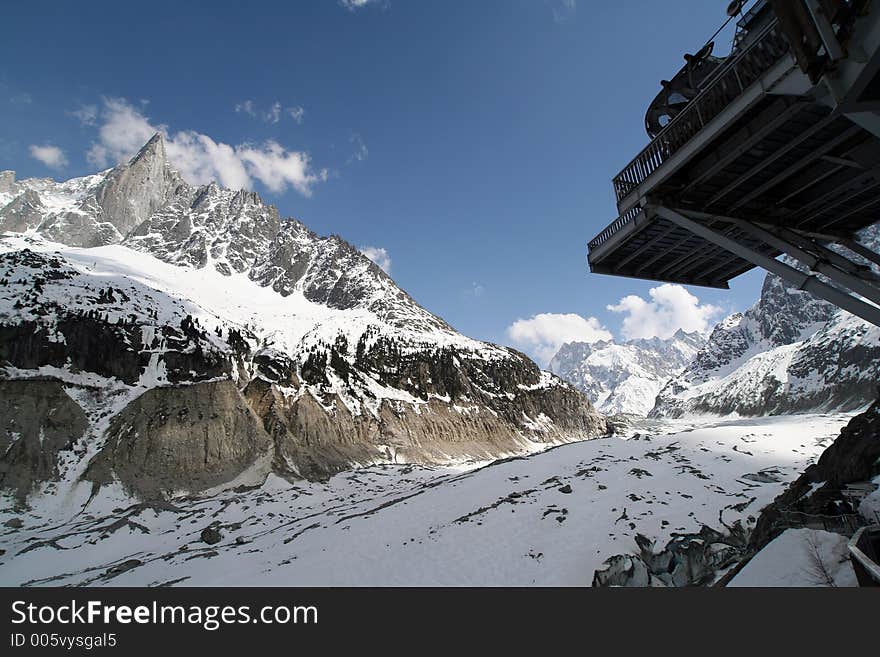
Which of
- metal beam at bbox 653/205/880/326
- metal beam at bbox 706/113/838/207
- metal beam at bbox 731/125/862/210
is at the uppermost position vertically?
metal beam at bbox 706/113/838/207

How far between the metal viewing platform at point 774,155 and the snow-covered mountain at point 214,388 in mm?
56889

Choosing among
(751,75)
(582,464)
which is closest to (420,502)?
(582,464)

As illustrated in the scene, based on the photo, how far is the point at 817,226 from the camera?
11.3 meters

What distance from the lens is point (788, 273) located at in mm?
9234

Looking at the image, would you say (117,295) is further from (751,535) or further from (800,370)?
(800,370)

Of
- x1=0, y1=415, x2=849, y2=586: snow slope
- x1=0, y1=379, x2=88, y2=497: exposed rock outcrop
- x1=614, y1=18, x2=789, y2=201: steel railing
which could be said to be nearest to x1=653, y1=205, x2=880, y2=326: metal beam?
x1=614, y1=18, x2=789, y2=201: steel railing

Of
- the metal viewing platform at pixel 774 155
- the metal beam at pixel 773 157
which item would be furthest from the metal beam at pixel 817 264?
the metal beam at pixel 773 157

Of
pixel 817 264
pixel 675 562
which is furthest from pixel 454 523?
pixel 817 264

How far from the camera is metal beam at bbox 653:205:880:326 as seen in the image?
26.9 ft

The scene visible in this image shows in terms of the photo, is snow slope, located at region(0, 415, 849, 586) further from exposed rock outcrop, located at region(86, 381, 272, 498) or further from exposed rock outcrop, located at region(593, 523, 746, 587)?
exposed rock outcrop, located at region(86, 381, 272, 498)

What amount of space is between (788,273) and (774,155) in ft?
8.31

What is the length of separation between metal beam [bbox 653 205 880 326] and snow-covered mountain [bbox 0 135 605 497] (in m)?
57.0

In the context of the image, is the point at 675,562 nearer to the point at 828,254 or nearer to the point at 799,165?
the point at 828,254

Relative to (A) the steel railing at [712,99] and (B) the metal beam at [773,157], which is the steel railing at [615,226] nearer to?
(A) the steel railing at [712,99]
